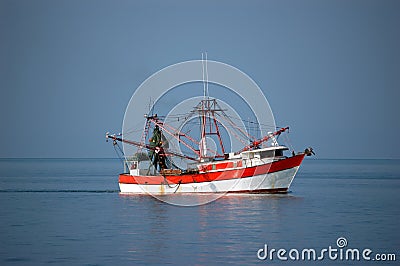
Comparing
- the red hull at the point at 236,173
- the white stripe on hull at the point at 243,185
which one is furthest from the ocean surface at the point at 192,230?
the red hull at the point at 236,173

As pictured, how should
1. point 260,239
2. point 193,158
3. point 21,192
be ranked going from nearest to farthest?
point 260,239 < point 193,158 < point 21,192

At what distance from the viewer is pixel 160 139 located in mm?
72812

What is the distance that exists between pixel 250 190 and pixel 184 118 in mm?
10812

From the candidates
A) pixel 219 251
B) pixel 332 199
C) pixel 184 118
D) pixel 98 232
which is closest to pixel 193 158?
pixel 184 118

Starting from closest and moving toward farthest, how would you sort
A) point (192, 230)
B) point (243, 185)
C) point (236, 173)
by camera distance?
1. point (192, 230)
2. point (236, 173)
3. point (243, 185)

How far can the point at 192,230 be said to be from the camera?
44531mm

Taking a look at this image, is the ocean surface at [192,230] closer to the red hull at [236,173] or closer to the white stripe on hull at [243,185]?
the white stripe on hull at [243,185]

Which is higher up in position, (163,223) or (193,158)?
(193,158)

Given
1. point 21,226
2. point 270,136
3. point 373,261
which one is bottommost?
point 373,261

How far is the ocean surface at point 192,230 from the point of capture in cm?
3484

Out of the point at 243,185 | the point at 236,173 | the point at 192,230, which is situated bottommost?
the point at 192,230

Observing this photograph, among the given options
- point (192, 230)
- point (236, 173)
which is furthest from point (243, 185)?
point (192, 230)

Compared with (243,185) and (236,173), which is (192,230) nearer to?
(236,173)

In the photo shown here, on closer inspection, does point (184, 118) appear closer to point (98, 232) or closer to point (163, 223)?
point (163, 223)
